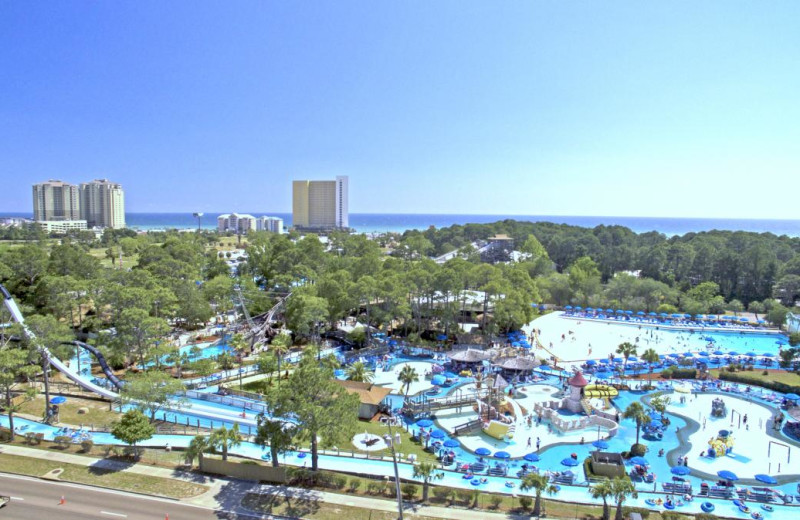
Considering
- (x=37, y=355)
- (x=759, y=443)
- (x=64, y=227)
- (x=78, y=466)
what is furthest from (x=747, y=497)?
(x=64, y=227)

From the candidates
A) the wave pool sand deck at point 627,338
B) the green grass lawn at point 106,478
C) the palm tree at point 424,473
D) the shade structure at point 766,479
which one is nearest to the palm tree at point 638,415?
the shade structure at point 766,479

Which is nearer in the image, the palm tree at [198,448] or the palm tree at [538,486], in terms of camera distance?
the palm tree at [538,486]

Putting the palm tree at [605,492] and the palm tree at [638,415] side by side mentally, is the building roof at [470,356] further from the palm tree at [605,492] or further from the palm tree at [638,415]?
the palm tree at [605,492]

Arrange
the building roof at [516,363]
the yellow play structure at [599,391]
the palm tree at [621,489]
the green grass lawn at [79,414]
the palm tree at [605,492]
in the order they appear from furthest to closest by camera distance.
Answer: the building roof at [516,363]
the yellow play structure at [599,391]
the green grass lawn at [79,414]
the palm tree at [605,492]
the palm tree at [621,489]

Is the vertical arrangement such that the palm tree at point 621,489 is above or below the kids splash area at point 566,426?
above

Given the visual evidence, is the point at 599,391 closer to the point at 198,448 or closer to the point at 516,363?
the point at 516,363

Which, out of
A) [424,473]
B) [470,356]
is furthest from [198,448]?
[470,356]
